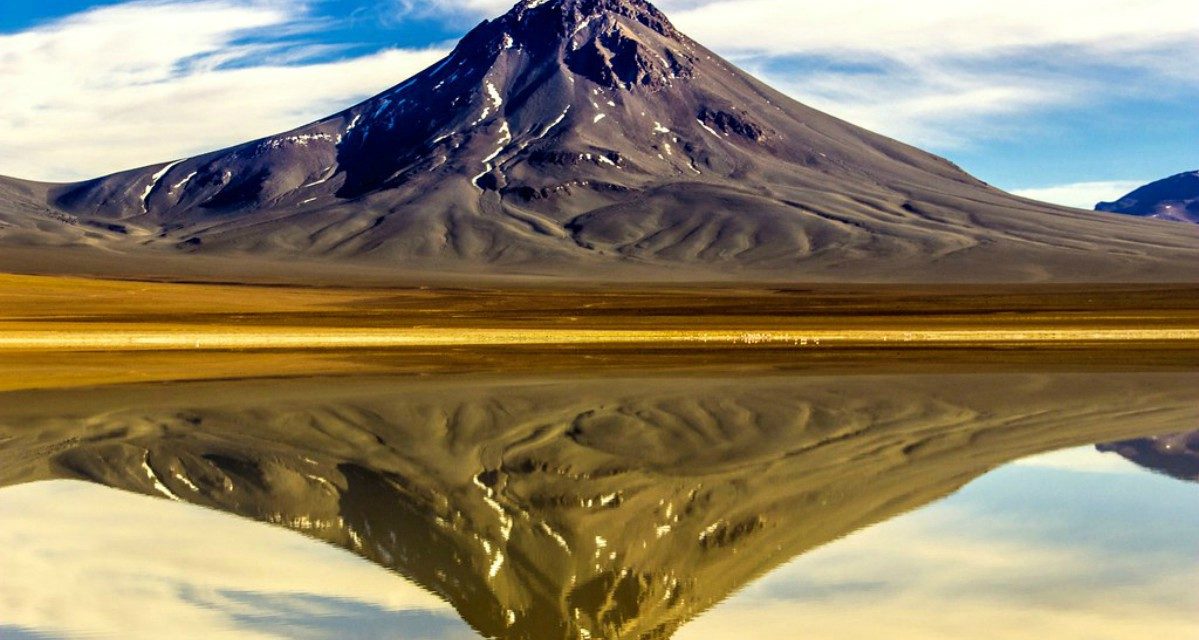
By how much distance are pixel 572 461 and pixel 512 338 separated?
34151 mm

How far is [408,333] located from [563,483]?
39.0m

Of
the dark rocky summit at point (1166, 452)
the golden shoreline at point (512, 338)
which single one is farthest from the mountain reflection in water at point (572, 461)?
the golden shoreline at point (512, 338)

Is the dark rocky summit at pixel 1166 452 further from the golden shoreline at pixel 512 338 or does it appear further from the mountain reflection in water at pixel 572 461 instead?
the golden shoreline at pixel 512 338

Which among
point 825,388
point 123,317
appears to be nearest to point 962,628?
point 825,388

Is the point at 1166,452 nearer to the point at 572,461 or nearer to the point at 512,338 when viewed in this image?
the point at 572,461

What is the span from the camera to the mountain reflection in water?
1429 cm

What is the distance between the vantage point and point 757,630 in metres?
12.2

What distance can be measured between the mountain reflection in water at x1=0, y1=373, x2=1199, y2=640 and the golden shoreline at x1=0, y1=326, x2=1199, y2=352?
16503 mm

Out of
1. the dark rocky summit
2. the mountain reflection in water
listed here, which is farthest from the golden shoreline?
the dark rocky summit

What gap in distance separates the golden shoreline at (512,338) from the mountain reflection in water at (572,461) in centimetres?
1650

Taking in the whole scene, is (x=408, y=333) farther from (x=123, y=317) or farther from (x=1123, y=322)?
(x=1123, y=322)

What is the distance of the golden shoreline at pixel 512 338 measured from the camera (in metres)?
50.8

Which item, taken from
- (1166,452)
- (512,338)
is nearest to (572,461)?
(1166,452)

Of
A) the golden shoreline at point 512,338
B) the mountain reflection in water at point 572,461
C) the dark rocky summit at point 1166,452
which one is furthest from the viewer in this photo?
the golden shoreline at point 512,338
